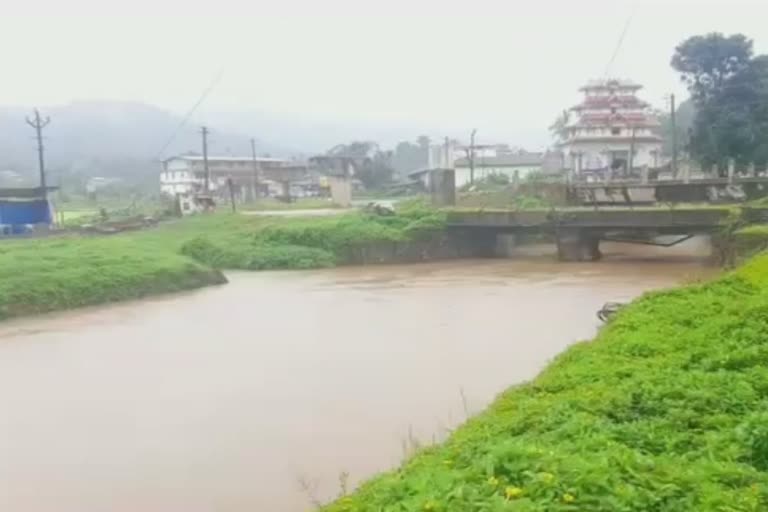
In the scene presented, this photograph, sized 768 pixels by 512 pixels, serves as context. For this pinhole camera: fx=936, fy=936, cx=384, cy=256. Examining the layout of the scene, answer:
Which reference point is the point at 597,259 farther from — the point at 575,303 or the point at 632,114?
the point at 632,114

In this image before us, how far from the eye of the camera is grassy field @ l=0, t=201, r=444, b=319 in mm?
19812

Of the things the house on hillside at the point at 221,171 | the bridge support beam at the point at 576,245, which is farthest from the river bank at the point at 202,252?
the house on hillside at the point at 221,171

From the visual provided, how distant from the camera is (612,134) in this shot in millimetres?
47656

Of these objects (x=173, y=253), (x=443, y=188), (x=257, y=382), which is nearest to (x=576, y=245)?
(x=443, y=188)

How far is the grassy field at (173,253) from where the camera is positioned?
19812 millimetres

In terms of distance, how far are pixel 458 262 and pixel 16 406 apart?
17.7m

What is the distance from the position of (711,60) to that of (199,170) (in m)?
38.0

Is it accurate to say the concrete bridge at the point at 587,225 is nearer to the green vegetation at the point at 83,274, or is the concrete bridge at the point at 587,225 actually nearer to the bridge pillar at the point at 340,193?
the green vegetation at the point at 83,274

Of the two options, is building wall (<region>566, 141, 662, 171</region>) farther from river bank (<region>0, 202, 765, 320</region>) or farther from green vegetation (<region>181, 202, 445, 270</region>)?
green vegetation (<region>181, 202, 445, 270</region>)

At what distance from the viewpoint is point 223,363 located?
1305cm

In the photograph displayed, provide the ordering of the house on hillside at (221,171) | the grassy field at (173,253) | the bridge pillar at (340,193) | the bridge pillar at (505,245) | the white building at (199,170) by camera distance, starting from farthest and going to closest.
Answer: the white building at (199,170) < the house on hillside at (221,171) < the bridge pillar at (340,193) < the bridge pillar at (505,245) < the grassy field at (173,253)

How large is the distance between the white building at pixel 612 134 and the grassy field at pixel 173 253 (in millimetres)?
20356

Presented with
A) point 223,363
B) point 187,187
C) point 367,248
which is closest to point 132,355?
point 223,363

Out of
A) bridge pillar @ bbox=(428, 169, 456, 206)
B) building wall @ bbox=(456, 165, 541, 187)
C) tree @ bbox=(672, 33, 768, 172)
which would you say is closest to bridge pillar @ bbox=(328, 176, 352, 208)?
bridge pillar @ bbox=(428, 169, 456, 206)
